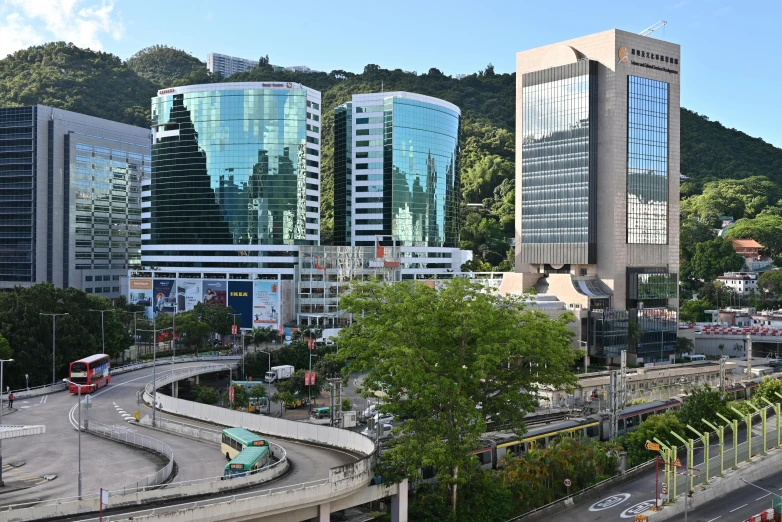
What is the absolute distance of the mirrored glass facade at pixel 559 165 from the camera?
11988 cm

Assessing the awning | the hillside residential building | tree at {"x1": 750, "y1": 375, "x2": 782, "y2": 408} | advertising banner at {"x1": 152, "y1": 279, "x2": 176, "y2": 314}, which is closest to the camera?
tree at {"x1": 750, "y1": 375, "x2": 782, "y2": 408}

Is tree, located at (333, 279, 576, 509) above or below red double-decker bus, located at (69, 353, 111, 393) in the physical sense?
above

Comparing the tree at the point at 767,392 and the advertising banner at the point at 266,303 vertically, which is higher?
the advertising banner at the point at 266,303

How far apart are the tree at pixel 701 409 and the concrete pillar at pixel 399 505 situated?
96.1ft

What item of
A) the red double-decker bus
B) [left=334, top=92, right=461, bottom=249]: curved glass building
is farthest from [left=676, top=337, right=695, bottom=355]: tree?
the red double-decker bus

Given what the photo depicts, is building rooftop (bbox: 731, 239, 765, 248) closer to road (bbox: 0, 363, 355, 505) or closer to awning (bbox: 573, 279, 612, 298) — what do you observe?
awning (bbox: 573, 279, 612, 298)

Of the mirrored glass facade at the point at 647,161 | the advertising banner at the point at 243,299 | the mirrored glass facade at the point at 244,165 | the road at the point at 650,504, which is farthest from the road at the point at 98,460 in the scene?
the mirrored glass facade at the point at 647,161

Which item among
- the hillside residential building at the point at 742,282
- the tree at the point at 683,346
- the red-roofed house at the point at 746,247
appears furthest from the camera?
the red-roofed house at the point at 746,247

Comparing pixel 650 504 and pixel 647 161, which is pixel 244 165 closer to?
pixel 647 161

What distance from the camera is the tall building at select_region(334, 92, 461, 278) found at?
153125 millimetres

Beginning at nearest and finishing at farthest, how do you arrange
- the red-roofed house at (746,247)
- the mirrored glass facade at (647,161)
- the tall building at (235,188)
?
the mirrored glass facade at (647,161) → the tall building at (235,188) → the red-roofed house at (746,247)

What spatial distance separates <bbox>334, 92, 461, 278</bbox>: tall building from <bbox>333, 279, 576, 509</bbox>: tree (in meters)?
105

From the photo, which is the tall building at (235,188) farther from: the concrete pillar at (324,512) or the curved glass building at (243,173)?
the concrete pillar at (324,512)

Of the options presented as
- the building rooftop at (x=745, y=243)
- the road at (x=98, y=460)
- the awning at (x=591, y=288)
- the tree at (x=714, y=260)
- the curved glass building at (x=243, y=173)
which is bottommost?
the road at (x=98, y=460)
